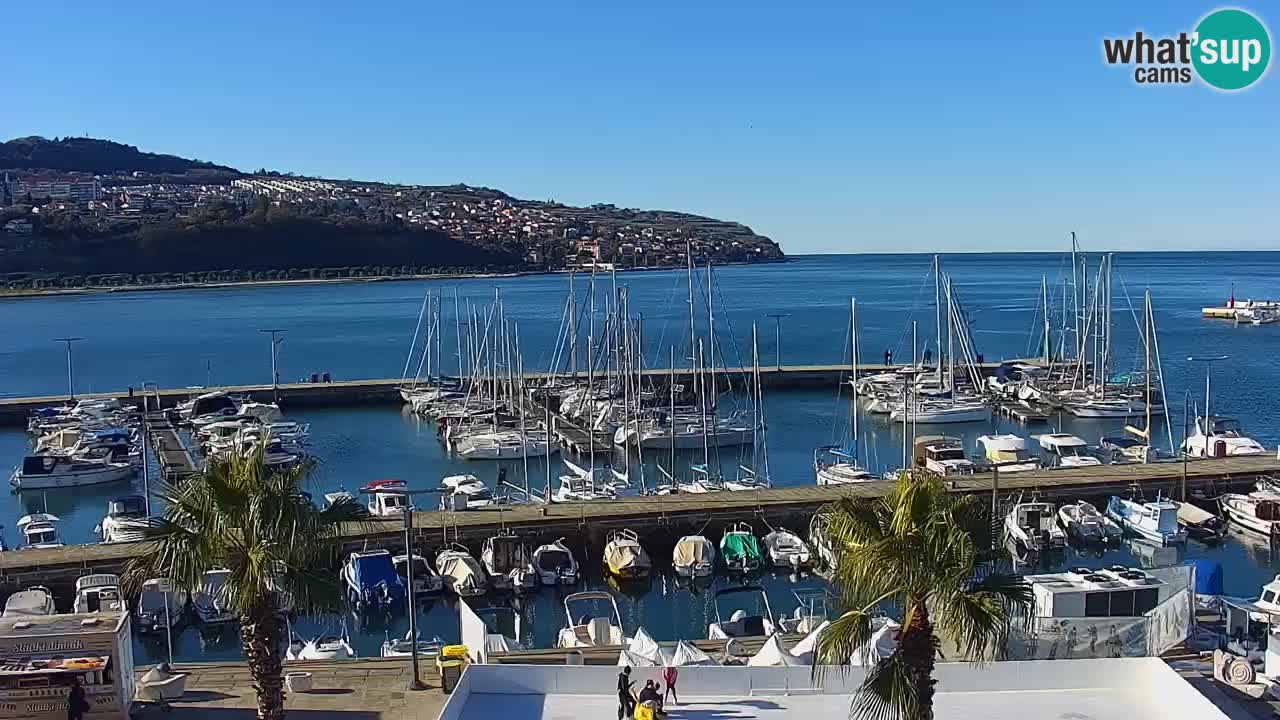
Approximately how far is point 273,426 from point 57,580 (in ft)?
69.6

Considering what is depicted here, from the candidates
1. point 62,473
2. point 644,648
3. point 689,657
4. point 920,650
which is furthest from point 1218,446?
point 62,473

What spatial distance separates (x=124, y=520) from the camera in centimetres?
2988

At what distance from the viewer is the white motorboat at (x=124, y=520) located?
29156mm

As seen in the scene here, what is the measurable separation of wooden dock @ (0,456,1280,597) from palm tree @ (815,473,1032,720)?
1752 cm

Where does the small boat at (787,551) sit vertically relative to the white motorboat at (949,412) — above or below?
below

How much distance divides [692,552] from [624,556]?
160cm

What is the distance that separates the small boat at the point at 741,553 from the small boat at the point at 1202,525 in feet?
36.8

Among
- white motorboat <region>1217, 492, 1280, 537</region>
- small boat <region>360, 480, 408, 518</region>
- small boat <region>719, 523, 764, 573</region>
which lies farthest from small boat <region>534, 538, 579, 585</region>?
white motorboat <region>1217, 492, 1280, 537</region>

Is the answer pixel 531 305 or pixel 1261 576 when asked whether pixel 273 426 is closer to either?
pixel 1261 576

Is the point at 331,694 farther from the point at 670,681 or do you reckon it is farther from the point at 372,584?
the point at 372,584

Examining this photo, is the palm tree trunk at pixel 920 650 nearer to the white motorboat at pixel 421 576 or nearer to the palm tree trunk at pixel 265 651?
the palm tree trunk at pixel 265 651

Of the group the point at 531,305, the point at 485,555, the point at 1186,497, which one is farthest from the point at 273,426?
the point at 531,305

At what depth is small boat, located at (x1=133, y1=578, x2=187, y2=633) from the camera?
23.7 meters

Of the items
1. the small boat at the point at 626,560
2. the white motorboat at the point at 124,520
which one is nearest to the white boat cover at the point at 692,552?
the small boat at the point at 626,560
